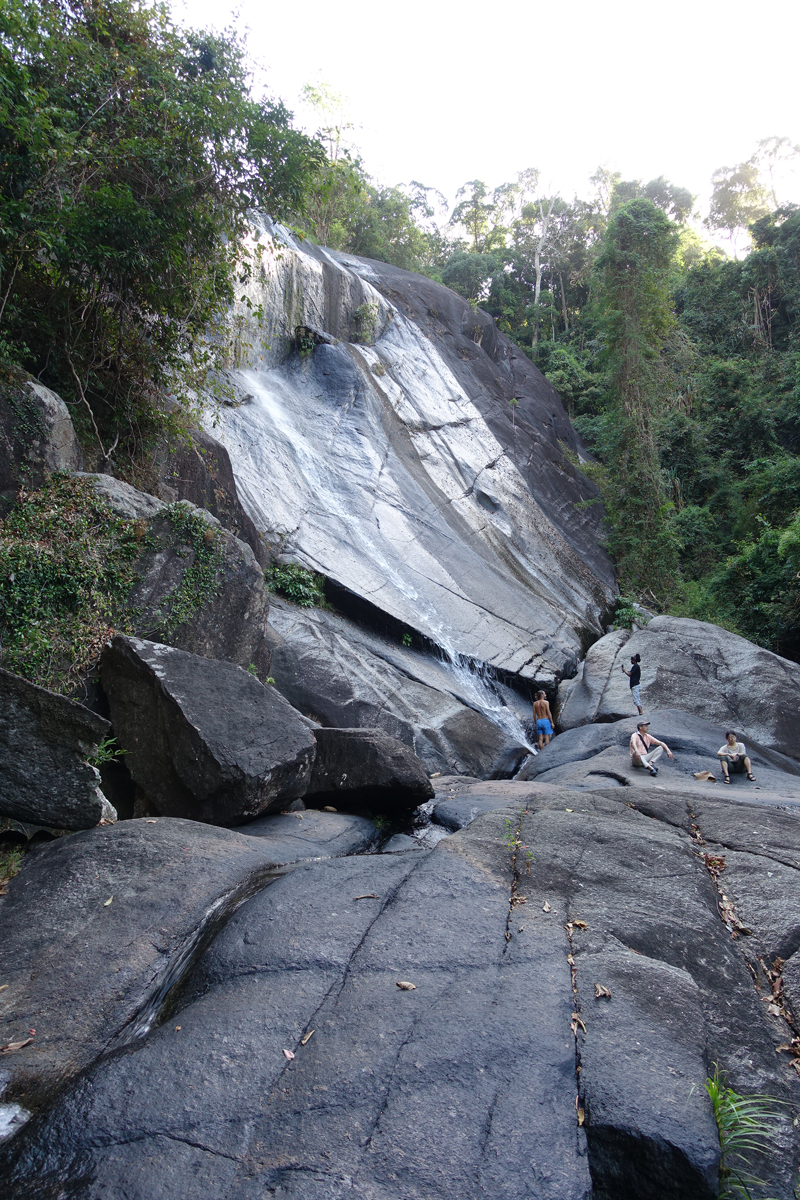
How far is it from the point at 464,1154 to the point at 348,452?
17436 mm

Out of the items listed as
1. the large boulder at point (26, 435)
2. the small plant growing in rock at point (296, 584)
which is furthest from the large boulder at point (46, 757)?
the small plant growing in rock at point (296, 584)

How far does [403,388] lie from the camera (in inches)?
871

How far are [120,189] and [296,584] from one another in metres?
7.67

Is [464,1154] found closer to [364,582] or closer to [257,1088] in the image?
[257,1088]

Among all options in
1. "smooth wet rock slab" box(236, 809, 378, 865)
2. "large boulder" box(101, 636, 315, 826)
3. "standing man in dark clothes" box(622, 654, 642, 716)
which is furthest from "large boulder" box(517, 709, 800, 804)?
"large boulder" box(101, 636, 315, 826)

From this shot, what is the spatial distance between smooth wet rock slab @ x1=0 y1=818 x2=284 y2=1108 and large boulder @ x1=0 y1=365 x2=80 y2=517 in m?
4.89

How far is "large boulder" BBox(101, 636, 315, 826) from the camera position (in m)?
6.74

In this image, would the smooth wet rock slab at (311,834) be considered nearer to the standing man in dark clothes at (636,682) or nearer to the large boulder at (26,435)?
the large boulder at (26,435)

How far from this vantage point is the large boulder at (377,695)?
461 inches

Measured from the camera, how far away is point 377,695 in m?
12.3

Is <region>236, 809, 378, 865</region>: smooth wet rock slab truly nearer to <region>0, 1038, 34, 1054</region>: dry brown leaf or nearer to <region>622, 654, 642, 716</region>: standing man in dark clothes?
<region>0, 1038, 34, 1054</region>: dry brown leaf

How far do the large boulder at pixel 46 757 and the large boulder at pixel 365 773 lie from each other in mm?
3385

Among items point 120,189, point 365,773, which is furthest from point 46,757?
point 120,189

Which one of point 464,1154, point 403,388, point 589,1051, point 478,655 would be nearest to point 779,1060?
point 589,1051
